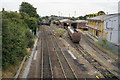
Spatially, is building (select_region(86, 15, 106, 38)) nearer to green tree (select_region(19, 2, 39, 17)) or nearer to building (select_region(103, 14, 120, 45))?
building (select_region(103, 14, 120, 45))

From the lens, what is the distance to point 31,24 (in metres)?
32.4

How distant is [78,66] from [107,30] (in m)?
16.7

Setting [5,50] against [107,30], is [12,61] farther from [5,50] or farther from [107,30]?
[107,30]

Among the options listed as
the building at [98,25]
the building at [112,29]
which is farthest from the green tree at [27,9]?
the building at [112,29]

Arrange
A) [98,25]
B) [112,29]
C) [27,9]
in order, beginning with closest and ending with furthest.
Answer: [112,29] < [98,25] < [27,9]

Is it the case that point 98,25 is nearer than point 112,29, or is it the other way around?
point 112,29

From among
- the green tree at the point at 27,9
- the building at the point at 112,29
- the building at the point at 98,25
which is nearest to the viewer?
the building at the point at 112,29

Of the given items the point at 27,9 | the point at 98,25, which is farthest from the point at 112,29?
the point at 27,9

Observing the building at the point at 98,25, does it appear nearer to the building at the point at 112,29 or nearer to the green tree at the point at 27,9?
the building at the point at 112,29

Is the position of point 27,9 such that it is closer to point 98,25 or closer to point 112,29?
point 98,25

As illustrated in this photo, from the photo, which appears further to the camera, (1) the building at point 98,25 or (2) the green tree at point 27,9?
(2) the green tree at point 27,9

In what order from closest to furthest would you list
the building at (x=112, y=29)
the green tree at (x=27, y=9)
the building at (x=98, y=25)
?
the building at (x=112, y=29) < the building at (x=98, y=25) < the green tree at (x=27, y=9)

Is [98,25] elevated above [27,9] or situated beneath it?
situated beneath

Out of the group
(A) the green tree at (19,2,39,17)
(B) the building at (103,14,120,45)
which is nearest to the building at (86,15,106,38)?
(B) the building at (103,14,120,45)
